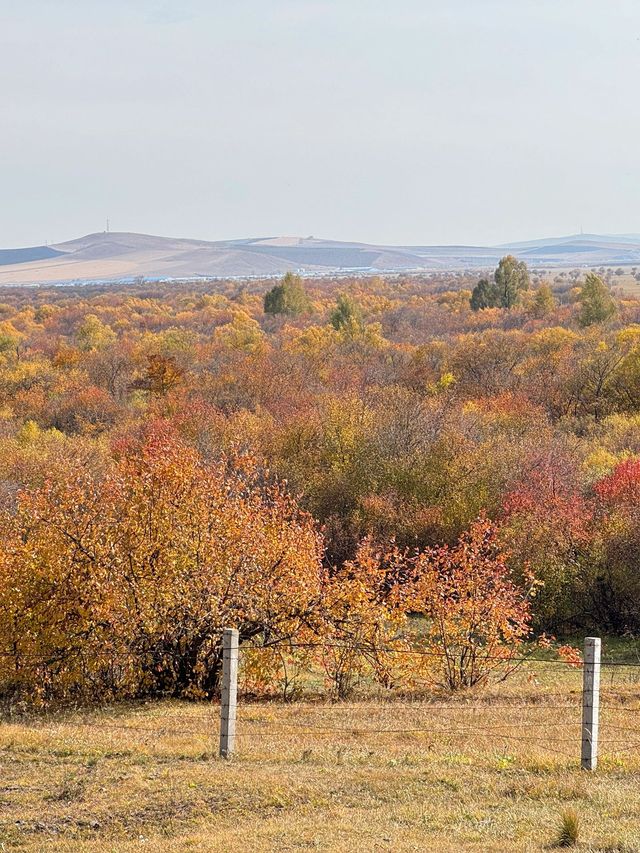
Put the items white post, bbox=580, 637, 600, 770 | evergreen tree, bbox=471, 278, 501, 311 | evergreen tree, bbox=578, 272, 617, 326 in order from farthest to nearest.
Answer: evergreen tree, bbox=471, 278, 501, 311, evergreen tree, bbox=578, 272, 617, 326, white post, bbox=580, 637, 600, 770

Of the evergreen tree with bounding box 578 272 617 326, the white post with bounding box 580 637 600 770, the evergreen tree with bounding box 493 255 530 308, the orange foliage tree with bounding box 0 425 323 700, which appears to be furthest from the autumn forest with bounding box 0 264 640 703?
the evergreen tree with bounding box 493 255 530 308

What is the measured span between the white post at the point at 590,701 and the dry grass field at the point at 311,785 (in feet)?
0.68

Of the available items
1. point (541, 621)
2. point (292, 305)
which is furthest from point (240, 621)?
point (292, 305)

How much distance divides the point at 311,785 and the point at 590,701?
327 centimetres

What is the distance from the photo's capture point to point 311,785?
1198 cm

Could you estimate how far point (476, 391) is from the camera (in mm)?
70875

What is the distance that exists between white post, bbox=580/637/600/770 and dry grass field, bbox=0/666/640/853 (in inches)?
8.1

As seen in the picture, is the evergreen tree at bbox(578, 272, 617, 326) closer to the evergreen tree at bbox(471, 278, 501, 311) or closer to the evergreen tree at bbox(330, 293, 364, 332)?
the evergreen tree at bbox(330, 293, 364, 332)

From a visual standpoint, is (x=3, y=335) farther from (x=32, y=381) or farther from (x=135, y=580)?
(x=135, y=580)

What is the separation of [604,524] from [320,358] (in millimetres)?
44606

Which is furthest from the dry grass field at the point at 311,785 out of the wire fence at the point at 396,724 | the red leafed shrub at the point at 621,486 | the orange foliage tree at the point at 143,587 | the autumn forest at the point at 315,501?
the red leafed shrub at the point at 621,486

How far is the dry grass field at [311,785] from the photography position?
10.2 meters

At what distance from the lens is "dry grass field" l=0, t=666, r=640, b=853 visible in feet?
33.6

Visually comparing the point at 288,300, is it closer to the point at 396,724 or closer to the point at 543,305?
the point at 543,305
